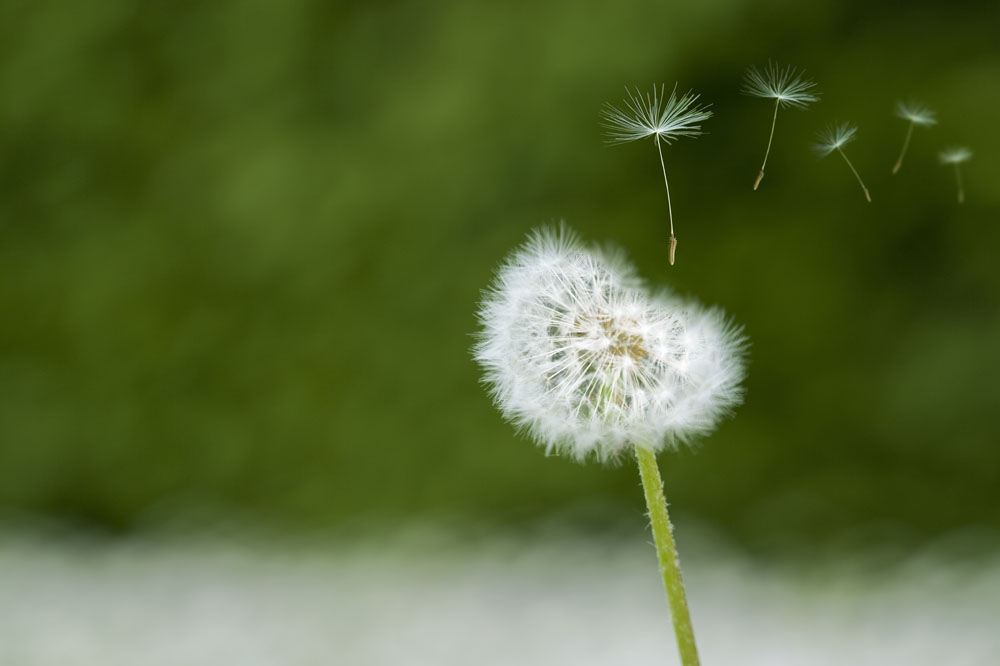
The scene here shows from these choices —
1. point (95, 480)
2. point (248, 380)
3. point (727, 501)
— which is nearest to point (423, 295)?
point (248, 380)

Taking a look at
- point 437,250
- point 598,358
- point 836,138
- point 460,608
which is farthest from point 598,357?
point 437,250

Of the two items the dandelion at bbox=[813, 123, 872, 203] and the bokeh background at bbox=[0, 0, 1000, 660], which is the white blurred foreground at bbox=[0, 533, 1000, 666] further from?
the dandelion at bbox=[813, 123, 872, 203]

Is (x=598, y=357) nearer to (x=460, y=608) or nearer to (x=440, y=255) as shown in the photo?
(x=460, y=608)

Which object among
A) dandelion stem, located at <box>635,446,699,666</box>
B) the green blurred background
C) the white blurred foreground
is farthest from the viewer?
the green blurred background

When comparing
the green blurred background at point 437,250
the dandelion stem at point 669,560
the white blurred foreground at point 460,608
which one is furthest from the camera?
the green blurred background at point 437,250

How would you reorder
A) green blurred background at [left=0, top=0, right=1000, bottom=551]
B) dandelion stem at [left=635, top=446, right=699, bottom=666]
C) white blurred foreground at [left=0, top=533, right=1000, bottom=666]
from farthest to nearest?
green blurred background at [left=0, top=0, right=1000, bottom=551] < white blurred foreground at [left=0, top=533, right=1000, bottom=666] < dandelion stem at [left=635, top=446, right=699, bottom=666]

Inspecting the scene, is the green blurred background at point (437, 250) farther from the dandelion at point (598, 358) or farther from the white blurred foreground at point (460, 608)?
the dandelion at point (598, 358)

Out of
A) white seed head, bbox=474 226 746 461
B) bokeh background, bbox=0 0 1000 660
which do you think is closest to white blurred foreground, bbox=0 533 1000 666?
bokeh background, bbox=0 0 1000 660

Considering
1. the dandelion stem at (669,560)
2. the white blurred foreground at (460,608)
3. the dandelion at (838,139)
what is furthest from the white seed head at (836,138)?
the white blurred foreground at (460,608)
